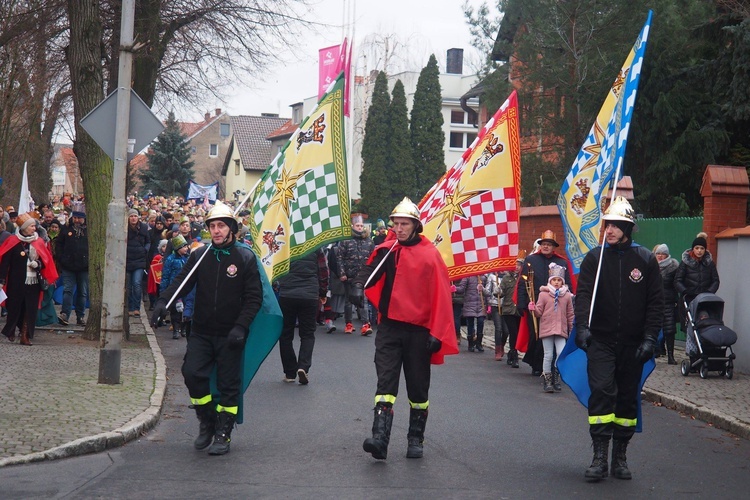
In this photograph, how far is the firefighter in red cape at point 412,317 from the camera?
8.04 m

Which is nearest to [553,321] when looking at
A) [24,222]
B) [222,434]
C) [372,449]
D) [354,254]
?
[372,449]

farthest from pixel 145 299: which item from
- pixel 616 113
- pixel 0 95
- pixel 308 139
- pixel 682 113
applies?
pixel 616 113

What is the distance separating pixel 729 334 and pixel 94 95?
30.0 ft

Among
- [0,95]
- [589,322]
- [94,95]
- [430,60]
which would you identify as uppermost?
[430,60]

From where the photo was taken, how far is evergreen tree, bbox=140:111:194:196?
8138 cm

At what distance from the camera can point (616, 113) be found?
36.0 feet

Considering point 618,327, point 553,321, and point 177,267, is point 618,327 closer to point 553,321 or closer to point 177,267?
point 553,321

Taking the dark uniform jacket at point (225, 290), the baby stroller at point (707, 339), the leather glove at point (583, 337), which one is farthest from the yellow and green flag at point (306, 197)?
the baby stroller at point (707, 339)

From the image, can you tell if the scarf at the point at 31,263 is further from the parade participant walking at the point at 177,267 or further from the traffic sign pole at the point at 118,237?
the traffic sign pole at the point at 118,237

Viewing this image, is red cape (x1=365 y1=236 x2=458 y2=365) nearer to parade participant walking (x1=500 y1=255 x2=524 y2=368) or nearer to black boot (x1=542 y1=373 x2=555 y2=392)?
black boot (x1=542 y1=373 x2=555 y2=392)

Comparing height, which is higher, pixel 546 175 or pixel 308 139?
pixel 546 175

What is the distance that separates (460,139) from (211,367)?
66380mm

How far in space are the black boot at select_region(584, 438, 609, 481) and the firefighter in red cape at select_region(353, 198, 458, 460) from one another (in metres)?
1.28

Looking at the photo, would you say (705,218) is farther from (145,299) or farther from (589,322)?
(145,299)
